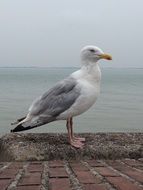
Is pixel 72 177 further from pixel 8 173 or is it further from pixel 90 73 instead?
pixel 90 73

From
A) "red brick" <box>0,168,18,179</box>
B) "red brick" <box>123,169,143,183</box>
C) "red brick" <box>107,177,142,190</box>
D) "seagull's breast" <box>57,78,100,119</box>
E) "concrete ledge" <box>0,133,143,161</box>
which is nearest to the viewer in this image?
"red brick" <box>107,177,142,190</box>

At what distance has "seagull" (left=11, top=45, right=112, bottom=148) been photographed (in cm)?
512

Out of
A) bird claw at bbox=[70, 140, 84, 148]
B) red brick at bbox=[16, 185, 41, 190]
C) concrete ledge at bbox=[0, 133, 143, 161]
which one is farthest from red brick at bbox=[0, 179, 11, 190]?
bird claw at bbox=[70, 140, 84, 148]

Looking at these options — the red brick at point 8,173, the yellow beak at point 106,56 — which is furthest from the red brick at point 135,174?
the yellow beak at point 106,56

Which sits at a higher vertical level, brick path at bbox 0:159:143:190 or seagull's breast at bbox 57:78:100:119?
seagull's breast at bbox 57:78:100:119

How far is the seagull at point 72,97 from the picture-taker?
5125 mm

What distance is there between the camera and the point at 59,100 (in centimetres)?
517

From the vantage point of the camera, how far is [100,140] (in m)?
5.64

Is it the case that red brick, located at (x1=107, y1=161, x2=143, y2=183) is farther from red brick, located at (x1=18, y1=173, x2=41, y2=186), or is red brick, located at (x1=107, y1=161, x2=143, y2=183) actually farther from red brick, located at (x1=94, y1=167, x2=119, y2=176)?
red brick, located at (x1=18, y1=173, x2=41, y2=186)

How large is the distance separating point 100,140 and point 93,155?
619 mm

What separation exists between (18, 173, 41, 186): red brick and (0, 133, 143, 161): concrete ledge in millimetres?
1292

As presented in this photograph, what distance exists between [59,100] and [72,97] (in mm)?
162

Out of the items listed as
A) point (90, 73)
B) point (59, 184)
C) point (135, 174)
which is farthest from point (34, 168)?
point (90, 73)

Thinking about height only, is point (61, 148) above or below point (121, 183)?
above
